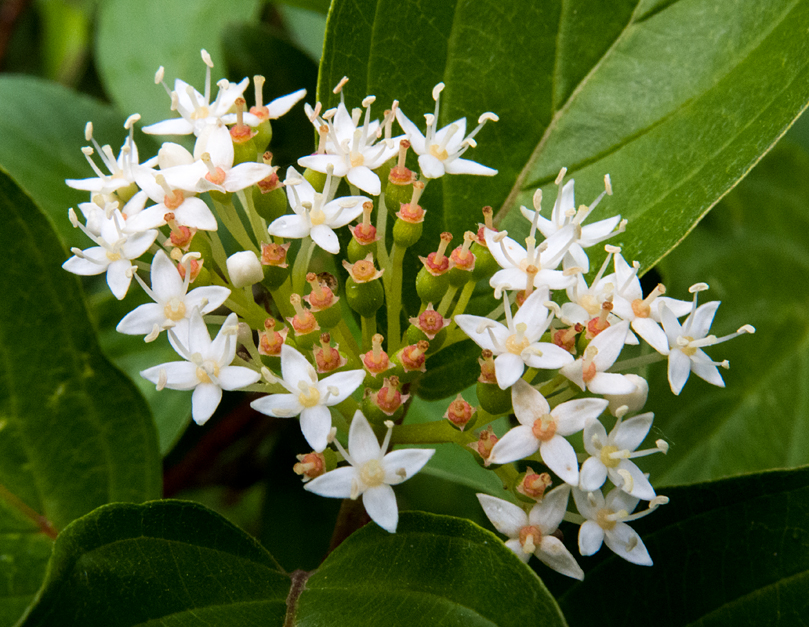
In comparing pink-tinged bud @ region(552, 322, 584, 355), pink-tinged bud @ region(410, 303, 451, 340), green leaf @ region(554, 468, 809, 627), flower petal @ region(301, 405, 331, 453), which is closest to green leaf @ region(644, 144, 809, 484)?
green leaf @ region(554, 468, 809, 627)

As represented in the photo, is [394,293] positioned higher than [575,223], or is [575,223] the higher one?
[575,223]

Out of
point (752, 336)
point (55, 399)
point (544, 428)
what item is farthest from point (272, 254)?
point (752, 336)

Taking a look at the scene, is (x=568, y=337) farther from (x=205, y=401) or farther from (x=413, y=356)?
(x=205, y=401)

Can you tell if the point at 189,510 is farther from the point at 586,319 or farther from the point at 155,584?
the point at 586,319

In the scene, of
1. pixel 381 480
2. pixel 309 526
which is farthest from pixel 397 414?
pixel 309 526

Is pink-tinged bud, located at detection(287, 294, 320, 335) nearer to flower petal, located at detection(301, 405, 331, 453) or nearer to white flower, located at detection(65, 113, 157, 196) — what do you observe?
flower petal, located at detection(301, 405, 331, 453)
